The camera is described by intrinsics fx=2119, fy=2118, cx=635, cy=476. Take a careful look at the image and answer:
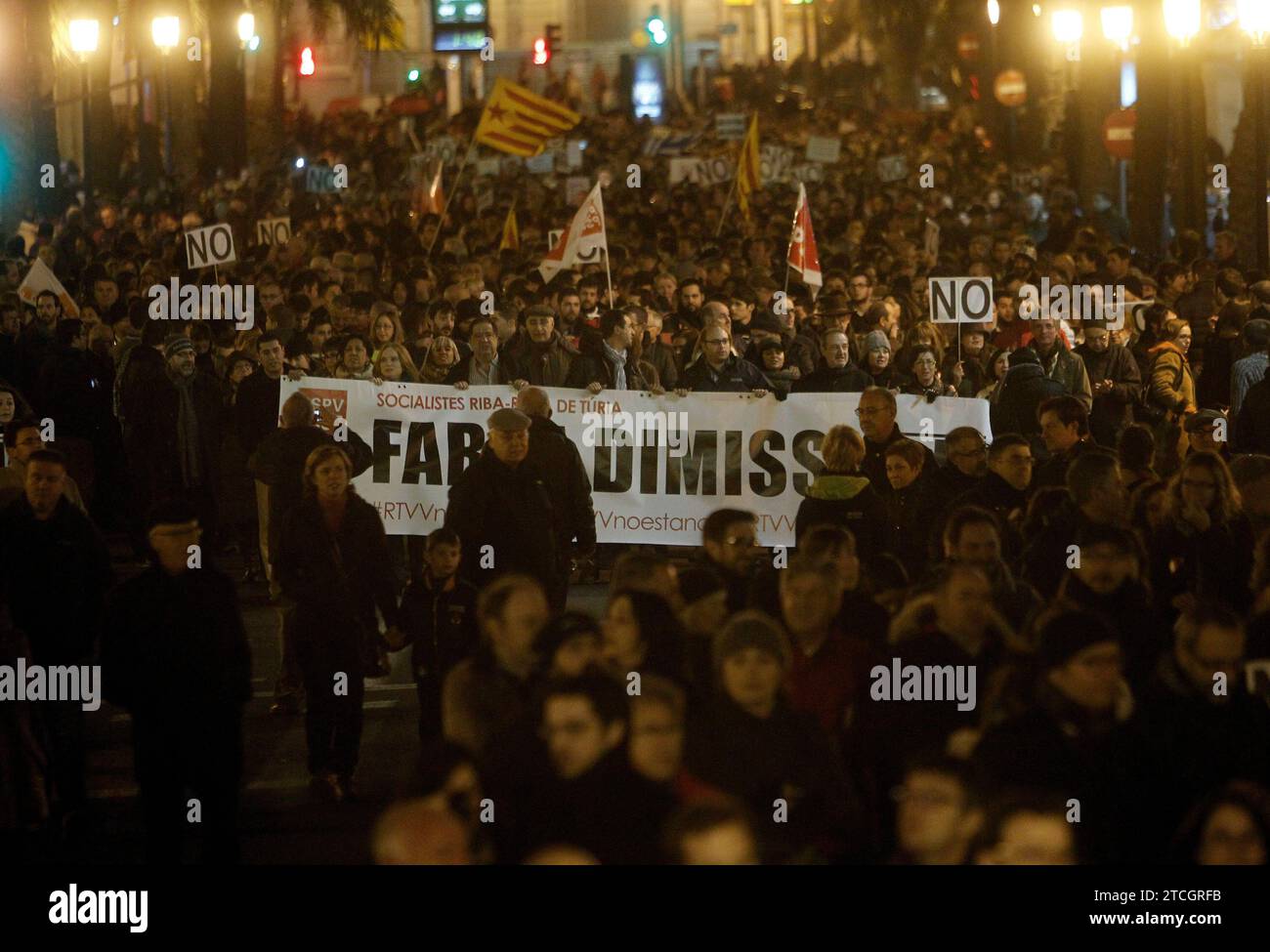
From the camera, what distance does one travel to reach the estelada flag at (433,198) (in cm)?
2558

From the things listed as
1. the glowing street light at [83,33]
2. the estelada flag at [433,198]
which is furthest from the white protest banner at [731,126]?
the glowing street light at [83,33]

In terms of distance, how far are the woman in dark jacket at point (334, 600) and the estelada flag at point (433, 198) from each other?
1650 centimetres

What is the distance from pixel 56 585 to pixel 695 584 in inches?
105

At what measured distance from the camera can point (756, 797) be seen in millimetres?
5938

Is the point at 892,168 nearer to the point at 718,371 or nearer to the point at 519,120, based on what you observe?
the point at 519,120

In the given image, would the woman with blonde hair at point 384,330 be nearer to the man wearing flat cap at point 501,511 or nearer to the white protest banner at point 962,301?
the white protest banner at point 962,301

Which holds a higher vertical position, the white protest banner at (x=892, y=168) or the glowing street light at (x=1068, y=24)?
the glowing street light at (x=1068, y=24)

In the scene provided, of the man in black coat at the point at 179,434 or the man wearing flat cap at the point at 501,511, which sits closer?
the man wearing flat cap at the point at 501,511

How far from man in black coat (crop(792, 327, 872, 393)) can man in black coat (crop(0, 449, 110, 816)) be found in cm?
534

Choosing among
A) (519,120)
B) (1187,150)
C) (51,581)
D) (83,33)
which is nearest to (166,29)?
(83,33)

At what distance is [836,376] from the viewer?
41.4 feet

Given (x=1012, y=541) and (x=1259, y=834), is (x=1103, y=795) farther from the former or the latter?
(x=1012, y=541)

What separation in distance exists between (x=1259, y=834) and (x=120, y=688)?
12.2 ft
